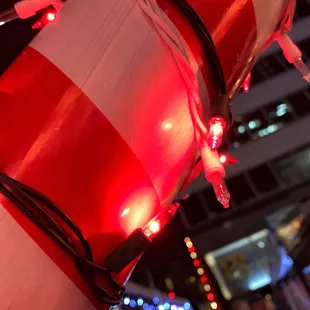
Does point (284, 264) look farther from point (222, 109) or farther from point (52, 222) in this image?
point (52, 222)

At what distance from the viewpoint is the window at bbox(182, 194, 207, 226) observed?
7.15 metres

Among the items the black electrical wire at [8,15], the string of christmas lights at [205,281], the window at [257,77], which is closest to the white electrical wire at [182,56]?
the black electrical wire at [8,15]

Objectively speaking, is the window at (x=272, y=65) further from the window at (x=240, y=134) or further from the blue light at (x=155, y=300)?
the blue light at (x=155, y=300)

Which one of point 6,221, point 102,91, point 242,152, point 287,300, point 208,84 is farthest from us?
point 242,152

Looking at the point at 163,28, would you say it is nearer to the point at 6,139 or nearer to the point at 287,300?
the point at 6,139

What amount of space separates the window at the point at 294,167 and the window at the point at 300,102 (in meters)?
0.63

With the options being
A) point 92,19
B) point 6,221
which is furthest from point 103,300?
point 92,19

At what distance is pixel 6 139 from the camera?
0.73 metres

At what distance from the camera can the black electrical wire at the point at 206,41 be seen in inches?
36.4

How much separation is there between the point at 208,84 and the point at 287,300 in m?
3.55

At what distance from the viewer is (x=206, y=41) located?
3.03ft

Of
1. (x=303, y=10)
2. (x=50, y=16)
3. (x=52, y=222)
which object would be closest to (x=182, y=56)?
(x=50, y=16)

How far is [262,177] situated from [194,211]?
118 centimetres

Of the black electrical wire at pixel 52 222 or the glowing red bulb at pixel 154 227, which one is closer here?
the black electrical wire at pixel 52 222
